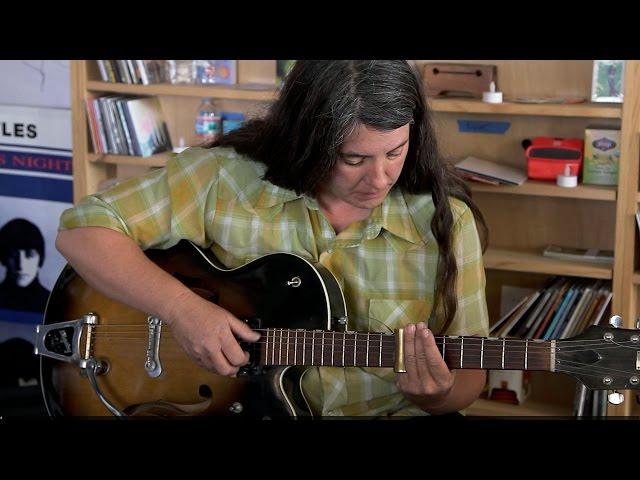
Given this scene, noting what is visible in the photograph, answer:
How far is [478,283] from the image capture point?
1471 mm

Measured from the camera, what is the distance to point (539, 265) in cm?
221

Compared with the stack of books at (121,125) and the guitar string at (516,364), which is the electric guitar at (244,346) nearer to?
the guitar string at (516,364)

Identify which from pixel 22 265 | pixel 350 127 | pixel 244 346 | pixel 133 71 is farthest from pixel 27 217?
pixel 350 127

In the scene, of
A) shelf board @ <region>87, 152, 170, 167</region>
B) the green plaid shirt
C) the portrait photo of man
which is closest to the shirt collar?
the green plaid shirt

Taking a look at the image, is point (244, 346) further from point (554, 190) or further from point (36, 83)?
point (36, 83)

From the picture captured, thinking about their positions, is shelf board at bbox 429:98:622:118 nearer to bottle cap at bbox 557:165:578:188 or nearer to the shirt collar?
bottle cap at bbox 557:165:578:188

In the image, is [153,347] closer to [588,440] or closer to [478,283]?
[478,283]

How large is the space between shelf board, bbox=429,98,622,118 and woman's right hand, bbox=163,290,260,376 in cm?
88

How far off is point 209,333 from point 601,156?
119 centimetres

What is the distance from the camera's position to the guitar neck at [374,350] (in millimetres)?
1191

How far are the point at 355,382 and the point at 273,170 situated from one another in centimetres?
37

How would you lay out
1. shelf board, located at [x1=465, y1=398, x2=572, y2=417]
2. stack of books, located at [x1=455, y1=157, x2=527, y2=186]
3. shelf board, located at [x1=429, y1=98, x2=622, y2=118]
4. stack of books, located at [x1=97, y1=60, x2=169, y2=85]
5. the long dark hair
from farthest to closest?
stack of books, located at [x1=97, y1=60, x2=169, y2=85]
shelf board, located at [x1=465, y1=398, x2=572, y2=417]
stack of books, located at [x1=455, y1=157, x2=527, y2=186]
shelf board, located at [x1=429, y1=98, x2=622, y2=118]
the long dark hair

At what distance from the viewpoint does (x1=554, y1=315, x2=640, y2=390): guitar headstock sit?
3.67 feet
